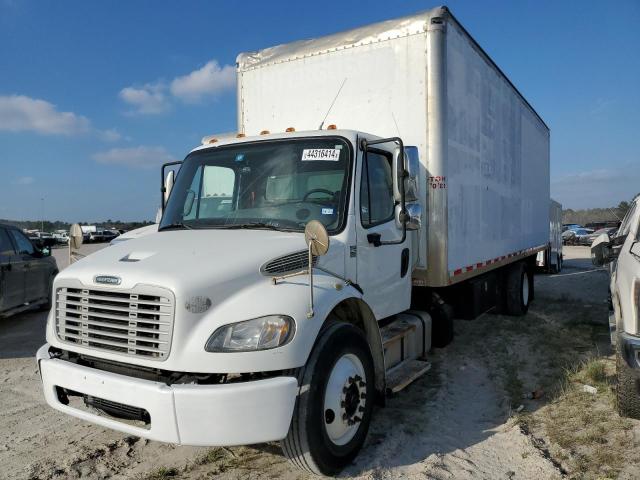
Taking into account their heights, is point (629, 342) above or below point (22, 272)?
below

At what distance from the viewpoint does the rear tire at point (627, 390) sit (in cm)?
380

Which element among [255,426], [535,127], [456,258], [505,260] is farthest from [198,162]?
[535,127]

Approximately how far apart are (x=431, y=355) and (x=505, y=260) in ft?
8.08

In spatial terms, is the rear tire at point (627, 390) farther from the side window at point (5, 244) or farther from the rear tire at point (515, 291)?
the side window at point (5, 244)

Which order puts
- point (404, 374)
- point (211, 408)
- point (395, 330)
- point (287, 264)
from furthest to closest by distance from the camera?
point (395, 330) < point (404, 374) < point (287, 264) < point (211, 408)

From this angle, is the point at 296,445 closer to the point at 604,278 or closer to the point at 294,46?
the point at 294,46

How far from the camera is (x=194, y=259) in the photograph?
333cm

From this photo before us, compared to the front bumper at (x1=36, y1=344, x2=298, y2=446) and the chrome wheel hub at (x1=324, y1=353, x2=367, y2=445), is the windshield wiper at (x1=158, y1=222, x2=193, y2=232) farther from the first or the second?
the chrome wheel hub at (x1=324, y1=353, x2=367, y2=445)

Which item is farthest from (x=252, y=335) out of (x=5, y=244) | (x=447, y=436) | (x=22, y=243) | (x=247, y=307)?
(x=22, y=243)

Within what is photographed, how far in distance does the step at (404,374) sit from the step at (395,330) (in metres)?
0.30

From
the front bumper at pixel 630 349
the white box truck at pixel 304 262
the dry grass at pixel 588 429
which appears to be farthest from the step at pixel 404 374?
the front bumper at pixel 630 349

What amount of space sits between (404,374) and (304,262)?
1.84 metres

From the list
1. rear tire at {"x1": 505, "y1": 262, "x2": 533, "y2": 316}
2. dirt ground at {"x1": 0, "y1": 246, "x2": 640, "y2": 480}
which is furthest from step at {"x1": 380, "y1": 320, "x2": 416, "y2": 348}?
rear tire at {"x1": 505, "y1": 262, "x2": 533, "y2": 316}

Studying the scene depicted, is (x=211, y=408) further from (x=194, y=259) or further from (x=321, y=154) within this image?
(x=321, y=154)
